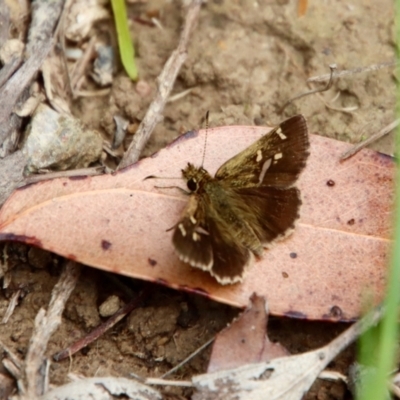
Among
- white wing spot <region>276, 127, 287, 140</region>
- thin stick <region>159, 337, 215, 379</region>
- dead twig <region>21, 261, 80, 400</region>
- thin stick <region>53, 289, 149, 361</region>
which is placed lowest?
thin stick <region>159, 337, 215, 379</region>

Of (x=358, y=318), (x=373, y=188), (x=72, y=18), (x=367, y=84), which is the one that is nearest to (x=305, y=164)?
(x=373, y=188)

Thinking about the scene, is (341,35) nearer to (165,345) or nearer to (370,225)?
(370,225)

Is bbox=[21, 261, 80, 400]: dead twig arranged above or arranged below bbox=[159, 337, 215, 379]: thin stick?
above

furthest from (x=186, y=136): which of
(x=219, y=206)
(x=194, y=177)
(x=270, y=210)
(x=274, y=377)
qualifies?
(x=274, y=377)

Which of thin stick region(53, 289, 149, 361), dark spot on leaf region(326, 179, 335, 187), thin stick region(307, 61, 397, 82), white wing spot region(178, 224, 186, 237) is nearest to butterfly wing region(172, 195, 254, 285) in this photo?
white wing spot region(178, 224, 186, 237)

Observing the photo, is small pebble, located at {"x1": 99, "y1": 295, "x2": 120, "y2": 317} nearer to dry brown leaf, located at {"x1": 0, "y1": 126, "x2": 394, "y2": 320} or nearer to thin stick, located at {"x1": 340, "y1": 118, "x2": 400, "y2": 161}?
dry brown leaf, located at {"x1": 0, "y1": 126, "x2": 394, "y2": 320}

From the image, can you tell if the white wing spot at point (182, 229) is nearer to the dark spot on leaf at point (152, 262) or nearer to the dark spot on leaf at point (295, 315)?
the dark spot on leaf at point (152, 262)
